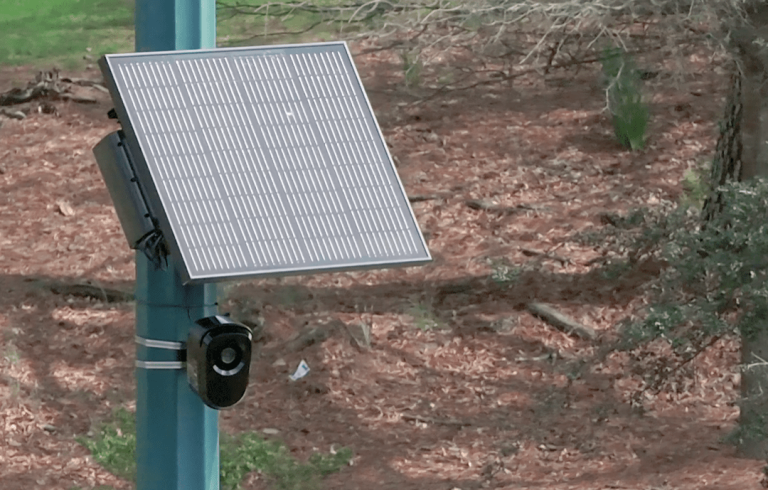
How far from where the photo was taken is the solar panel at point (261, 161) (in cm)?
337

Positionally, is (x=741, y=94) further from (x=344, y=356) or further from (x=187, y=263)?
(x=187, y=263)

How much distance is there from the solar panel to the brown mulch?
389cm

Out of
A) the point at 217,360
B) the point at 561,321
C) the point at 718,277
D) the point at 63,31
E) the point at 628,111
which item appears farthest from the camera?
the point at 63,31

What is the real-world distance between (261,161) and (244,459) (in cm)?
438

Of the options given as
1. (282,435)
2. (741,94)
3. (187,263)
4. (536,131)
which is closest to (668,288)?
(741,94)

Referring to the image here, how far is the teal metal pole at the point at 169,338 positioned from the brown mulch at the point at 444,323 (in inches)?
148

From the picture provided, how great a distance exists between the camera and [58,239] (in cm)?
985

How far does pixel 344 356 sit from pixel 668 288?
8.74ft

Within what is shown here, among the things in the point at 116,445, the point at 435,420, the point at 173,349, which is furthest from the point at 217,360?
the point at 435,420

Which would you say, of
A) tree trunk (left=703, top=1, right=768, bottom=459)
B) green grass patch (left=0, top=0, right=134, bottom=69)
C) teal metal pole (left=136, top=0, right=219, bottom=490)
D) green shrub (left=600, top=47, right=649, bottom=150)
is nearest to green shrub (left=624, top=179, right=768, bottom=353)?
tree trunk (left=703, top=1, right=768, bottom=459)

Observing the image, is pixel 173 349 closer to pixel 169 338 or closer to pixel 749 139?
pixel 169 338

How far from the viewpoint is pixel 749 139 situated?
24.5 feet

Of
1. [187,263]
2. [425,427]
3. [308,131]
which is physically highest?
[425,427]

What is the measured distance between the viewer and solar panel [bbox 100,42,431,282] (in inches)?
133
